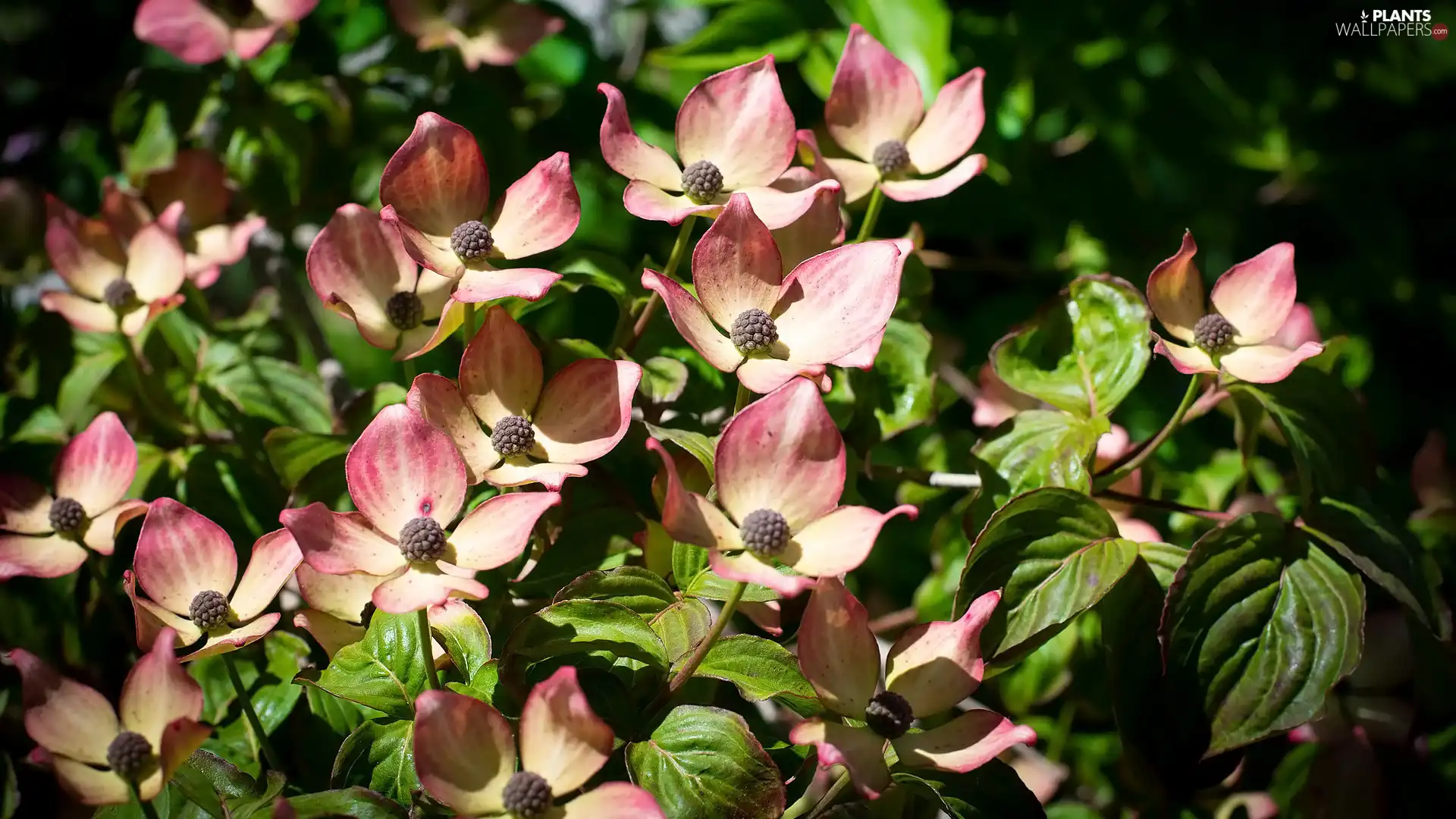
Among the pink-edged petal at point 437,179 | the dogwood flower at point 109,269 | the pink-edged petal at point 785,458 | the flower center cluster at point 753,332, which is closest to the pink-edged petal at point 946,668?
the pink-edged petal at point 785,458

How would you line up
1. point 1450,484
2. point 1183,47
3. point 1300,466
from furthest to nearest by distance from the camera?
point 1183,47 → point 1450,484 → point 1300,466

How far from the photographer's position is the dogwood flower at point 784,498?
590mm

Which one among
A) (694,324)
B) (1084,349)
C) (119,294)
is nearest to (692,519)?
(694,324)

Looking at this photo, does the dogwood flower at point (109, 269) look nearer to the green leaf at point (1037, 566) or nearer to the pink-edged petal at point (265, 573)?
the pink-edged petal at point (265, 573)

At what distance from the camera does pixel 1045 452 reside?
32.1 inches

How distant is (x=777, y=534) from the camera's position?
59 cm

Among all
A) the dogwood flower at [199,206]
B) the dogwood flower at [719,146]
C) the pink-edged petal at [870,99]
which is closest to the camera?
the dogwood flower at [719,146]

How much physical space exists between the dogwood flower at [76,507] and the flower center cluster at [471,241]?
0.31 meters

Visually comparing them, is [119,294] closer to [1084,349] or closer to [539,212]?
[539,212]

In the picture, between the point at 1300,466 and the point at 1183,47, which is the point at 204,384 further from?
the point at 1183,47

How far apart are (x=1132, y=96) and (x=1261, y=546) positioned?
0.74 metres

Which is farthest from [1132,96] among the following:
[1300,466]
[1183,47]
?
[1300,466]

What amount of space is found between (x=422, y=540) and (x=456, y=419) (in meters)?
0.10

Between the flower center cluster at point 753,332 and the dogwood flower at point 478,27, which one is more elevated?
the dogwood flower at point 478,27
